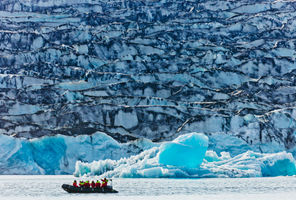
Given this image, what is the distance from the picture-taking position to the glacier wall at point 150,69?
3872cm

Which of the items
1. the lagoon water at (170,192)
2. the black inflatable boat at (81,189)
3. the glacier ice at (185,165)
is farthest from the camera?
the glacier ice at (185,165)

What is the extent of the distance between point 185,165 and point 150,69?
27692 mm

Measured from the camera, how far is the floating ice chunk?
29938 mm

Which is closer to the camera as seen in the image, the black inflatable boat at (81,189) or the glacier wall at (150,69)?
the black inflatable boat at (81,189)

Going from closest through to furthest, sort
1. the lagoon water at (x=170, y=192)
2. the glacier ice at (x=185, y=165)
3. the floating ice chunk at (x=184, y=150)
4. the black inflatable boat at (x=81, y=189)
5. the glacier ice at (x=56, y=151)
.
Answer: the lagoon water at (x=170, y=192) < the black inflatable boat at (x=81, y=189) < the floating ice chunk at (x=184, y=150) < the glacier ice at (x=185, y=165) < the glacier ice at (x=56, y=151)

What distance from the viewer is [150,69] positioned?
5778 cm

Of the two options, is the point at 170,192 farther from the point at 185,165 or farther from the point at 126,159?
the point at 126,159

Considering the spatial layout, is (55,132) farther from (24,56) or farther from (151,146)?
(24,56)

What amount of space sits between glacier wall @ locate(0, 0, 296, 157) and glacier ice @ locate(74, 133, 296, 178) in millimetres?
3393

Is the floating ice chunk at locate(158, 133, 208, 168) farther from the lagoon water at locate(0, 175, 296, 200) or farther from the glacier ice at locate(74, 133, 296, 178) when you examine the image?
the lagoon water at locate(0, 175, 296, 200)

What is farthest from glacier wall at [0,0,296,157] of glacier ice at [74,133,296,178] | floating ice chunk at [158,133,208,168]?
floating ice chunk at [158,133,208,168]

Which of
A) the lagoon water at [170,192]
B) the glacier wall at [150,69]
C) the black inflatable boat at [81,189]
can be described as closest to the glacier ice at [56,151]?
the glacier wall at [150,69]

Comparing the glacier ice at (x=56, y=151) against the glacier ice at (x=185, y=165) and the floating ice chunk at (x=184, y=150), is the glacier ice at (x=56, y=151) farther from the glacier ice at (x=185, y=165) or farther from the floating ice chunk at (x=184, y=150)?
the floating ice chunk at (x=184, y=150)

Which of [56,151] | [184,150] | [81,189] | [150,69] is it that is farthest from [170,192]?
[150,69]
